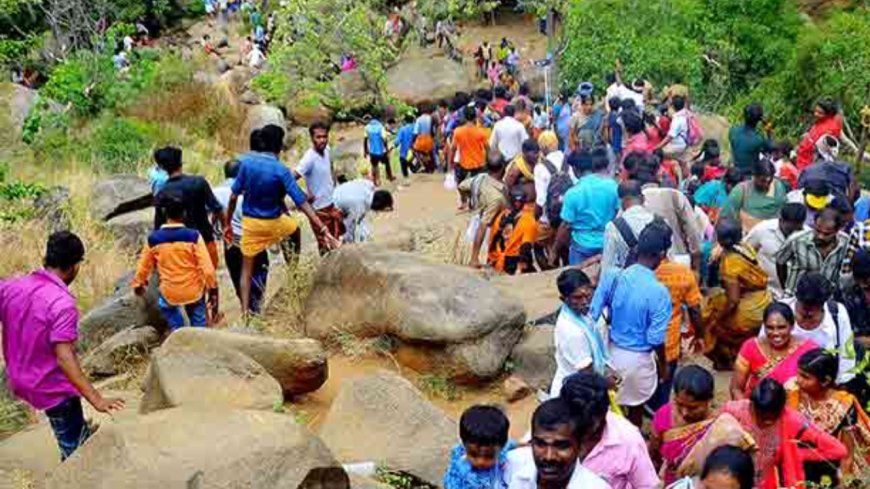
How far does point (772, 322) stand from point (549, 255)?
3846 mm

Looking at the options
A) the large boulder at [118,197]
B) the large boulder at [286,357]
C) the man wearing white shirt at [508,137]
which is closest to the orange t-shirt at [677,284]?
the large boulder at [286,357]

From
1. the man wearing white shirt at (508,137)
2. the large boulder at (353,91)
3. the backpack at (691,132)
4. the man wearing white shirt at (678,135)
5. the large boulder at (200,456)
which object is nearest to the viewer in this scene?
the large boulder at (200,456)

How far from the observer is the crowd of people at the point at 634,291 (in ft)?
13.9

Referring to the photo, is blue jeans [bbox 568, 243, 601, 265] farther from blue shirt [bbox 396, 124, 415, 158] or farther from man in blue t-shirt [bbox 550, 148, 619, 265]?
blue shirt [bbox 396, 124, 415, 158]

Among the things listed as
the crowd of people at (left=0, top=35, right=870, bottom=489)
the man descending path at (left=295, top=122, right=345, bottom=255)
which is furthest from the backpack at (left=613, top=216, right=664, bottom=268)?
the man descending path at (left=295, top=122, right=345, bottom=255)

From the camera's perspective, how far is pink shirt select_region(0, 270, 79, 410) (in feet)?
17.0

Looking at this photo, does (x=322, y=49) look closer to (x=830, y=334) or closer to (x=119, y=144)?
(x=119, y=144)

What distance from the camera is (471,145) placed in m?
12.7

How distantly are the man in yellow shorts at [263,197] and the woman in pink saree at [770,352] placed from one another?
11.5ft

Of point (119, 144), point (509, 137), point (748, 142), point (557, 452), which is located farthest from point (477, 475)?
point (119, 144)

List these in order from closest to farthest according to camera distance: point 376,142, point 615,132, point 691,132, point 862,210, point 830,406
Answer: point 830,406 → point 862,210 → point 691,132 → point 615,132 → point 376,142

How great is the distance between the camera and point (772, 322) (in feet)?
17.0

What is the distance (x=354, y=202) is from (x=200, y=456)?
4.40 meters

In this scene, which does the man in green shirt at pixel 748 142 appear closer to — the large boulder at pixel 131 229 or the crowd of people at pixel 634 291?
the crowd of people at pixel 634 291
